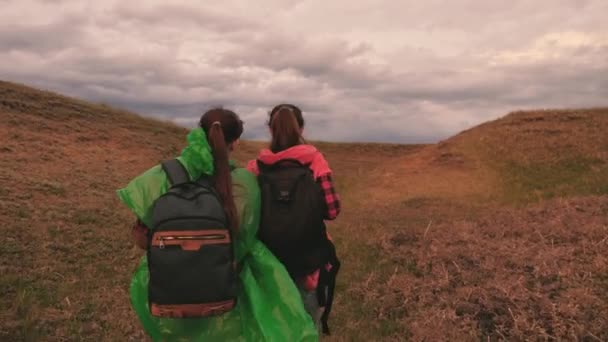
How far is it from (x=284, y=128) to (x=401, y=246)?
7722 mm

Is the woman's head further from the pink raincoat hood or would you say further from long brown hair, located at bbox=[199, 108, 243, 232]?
the pink raincoat hood

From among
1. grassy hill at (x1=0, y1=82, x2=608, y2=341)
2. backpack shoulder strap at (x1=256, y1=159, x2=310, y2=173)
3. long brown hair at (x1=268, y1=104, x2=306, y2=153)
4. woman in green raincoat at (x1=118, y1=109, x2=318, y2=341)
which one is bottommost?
grassy hill at (x1=0, y1=82, x2=608, y2=341)

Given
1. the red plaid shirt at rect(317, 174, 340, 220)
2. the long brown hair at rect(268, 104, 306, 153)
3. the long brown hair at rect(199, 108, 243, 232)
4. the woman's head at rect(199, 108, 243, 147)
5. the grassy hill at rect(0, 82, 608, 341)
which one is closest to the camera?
the long brown hair at rect(199, 108, 243, 232)

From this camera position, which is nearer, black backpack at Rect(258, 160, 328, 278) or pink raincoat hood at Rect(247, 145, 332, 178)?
black backpack at Rect(258, 160, 328, 278)

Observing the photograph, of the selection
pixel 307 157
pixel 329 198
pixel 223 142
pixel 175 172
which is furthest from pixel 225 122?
pixel 329 198

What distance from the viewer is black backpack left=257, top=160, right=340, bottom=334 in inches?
153

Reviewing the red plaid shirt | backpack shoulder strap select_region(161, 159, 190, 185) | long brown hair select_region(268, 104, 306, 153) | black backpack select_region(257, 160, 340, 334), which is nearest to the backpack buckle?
black backpack select_region(257, 160, 340, 334)

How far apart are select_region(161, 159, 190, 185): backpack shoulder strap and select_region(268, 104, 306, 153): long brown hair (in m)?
0.82

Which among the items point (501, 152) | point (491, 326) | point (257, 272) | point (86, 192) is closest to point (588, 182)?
point (501, 152)

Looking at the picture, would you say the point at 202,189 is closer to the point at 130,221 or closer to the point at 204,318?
the point at 204,318

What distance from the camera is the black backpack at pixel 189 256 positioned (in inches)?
131

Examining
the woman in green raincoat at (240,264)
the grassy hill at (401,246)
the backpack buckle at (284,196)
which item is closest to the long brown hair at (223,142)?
the woman in green raincoat at (240,264)

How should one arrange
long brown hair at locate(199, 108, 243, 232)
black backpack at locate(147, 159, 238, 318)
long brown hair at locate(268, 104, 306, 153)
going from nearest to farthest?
black backpack at locate(147, 159, 238, 318) < long brown hair at locate(199, 108, 243, 232) < long brown hair at locate(268, 104, 306, 153)

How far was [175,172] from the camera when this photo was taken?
3.63 m
